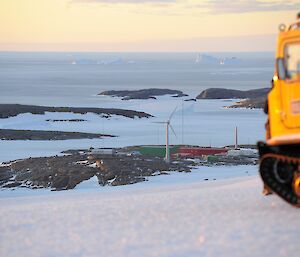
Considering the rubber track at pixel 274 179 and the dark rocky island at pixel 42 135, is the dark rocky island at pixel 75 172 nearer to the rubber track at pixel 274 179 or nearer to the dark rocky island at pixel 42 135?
the rubber track at pixel 274 179

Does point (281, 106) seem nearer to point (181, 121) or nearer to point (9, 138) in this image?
point (9, 138)

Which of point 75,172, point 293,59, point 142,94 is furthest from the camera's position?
point 142,94

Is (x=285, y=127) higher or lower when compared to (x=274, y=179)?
higher

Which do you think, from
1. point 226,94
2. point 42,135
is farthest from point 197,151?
point 226,94

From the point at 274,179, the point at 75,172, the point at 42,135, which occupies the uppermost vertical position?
the point at 42,135

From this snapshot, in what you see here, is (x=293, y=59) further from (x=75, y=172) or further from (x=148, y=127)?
(x=148, y=127)

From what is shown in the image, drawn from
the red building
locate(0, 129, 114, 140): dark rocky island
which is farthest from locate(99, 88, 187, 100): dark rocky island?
the red building
